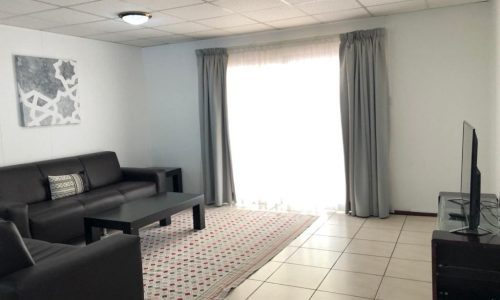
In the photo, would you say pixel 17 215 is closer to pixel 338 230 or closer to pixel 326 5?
pixel 338 230

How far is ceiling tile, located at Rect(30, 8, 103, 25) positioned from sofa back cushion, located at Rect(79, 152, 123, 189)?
1590 mm

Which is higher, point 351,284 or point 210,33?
point 210,33

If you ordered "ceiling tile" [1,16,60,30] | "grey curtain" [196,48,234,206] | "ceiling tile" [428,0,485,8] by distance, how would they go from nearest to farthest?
1. "ceiling tile" [1,16,60,30]
2. "ceiling tile" [428,0,485,8]
3. "grey curtain" [196,48,234,206]

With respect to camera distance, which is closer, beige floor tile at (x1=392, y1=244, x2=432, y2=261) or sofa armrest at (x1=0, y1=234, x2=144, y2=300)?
sofa armrest at (x1=0, y1=234, x2=144, y2=300)

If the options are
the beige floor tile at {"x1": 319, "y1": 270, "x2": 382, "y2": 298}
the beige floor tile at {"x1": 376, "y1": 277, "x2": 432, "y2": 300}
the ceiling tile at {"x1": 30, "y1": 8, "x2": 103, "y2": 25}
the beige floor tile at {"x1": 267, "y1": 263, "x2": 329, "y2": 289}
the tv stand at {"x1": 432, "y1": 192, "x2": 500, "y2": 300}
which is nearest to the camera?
the tv stand at {"x1": 432, "y1": 192, "x2": 500, "y2": 300}

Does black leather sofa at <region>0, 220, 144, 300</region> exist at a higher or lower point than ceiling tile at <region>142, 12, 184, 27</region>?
lower

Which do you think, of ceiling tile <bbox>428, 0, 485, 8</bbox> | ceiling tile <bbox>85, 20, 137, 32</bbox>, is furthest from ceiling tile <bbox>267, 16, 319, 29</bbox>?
ceiling tile <bbox>85, 20, 137, 32</bbox>

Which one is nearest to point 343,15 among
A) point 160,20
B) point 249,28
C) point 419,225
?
point 249,28

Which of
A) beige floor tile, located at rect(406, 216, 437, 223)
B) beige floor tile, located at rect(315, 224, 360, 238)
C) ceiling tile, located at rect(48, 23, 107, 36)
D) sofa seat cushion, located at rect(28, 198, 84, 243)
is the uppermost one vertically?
ceiling tile, located at rect(48, 23, 107, 36)

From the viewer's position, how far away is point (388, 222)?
175 inches

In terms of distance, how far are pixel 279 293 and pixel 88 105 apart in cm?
353

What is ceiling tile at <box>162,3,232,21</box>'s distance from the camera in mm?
3781

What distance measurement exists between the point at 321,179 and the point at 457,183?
1.48 meters

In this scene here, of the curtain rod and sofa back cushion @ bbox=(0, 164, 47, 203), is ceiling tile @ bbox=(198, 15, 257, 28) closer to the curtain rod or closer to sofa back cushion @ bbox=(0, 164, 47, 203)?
the curtain rod
